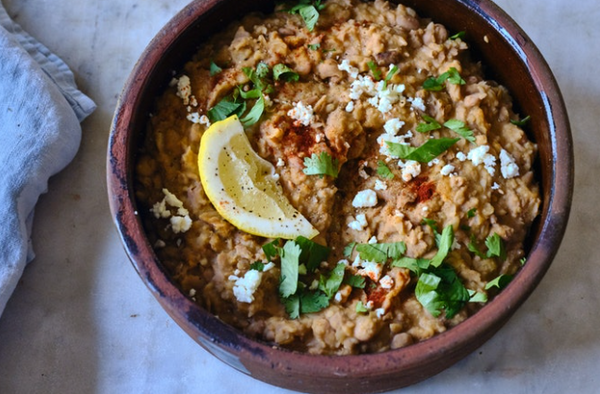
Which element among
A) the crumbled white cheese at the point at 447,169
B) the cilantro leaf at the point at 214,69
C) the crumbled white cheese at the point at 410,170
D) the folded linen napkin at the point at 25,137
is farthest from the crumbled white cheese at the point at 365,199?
the folded linen napkin at the point at 25,137

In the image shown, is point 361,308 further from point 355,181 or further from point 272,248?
point 355,181

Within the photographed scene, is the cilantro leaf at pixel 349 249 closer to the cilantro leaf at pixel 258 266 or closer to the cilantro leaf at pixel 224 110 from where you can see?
the cilantro leaf at pixel 258 266

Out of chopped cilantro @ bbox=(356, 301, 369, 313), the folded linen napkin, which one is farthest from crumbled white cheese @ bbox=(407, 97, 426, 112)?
the folded linen napkin

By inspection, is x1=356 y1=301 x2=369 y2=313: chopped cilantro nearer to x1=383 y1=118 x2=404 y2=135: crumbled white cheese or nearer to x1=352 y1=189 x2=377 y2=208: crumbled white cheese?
x1=352 y1=189 x2=377 y2=208: crumbled white cheese

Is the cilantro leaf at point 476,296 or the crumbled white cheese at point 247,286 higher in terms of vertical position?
the cilantro leaf at point 476,296

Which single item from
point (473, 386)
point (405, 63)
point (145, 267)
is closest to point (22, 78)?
point (145, 267)

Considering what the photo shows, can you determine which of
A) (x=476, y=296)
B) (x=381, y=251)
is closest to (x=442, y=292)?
(x=476, y=296)

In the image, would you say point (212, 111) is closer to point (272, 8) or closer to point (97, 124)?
point (272, 8)
